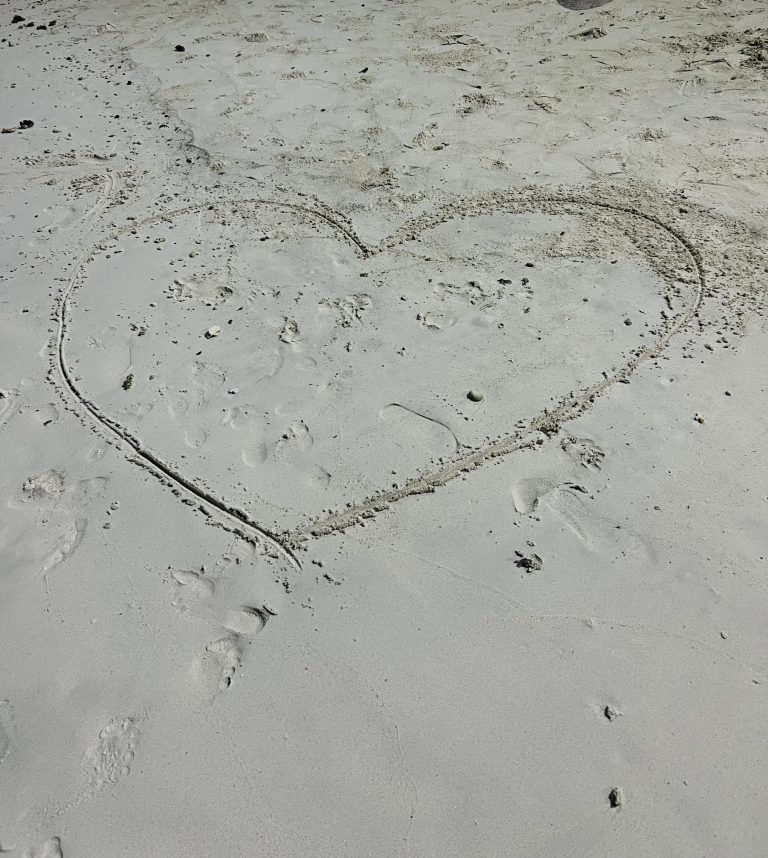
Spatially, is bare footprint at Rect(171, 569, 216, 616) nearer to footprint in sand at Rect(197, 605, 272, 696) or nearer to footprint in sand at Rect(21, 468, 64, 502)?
footprint in sand at Rect(197, 605, 272, 696)

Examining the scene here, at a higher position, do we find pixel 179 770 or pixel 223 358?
pixel 223 358

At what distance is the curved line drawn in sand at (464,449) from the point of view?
2.43 meters

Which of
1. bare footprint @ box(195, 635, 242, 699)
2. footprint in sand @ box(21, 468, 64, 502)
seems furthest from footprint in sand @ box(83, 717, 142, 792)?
footprint in sand @ box(21, 468, 64, 502)

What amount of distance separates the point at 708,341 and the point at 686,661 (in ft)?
5.17

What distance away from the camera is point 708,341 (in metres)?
2.94

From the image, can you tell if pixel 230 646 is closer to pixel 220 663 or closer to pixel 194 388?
pixel 220 663

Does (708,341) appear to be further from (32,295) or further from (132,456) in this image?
(32,295)

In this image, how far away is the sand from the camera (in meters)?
1.82

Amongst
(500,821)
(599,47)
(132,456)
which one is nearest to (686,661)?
(500,821)

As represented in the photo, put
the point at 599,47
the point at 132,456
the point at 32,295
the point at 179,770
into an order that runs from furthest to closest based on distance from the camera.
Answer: the point at 599,47
the point at 32,295
the point at 132,456
the point at 179,770

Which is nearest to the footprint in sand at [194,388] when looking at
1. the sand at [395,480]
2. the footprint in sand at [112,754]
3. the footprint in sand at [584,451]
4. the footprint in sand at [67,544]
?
the sand at [395,480]

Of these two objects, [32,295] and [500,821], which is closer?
[500,821]

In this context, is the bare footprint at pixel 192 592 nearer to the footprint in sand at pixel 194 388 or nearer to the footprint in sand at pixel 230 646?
the footprint in sand at pixel 230 646

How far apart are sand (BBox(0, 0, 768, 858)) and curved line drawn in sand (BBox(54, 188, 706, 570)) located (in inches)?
0.7
